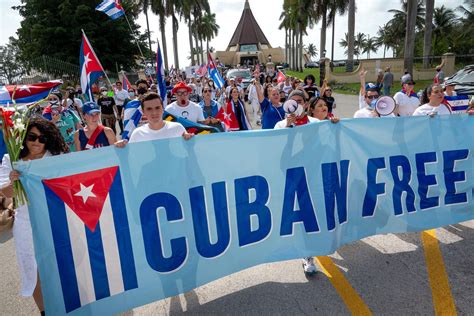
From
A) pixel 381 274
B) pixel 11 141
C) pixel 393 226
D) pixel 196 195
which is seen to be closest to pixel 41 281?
pixel 11 141

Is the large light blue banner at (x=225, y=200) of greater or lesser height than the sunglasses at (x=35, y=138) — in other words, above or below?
below

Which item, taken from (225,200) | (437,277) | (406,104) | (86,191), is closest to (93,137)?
(86,191)

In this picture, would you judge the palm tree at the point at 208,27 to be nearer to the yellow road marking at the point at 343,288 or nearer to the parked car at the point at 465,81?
the parked car at the point at 465,81

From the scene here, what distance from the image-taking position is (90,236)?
2715 millimetres

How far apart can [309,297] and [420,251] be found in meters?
1.52

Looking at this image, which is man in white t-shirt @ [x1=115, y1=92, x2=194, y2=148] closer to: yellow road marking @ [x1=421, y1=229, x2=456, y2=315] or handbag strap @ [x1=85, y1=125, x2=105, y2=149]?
handbag strap @ [x1=85, y1=125, x2=105, y2=149]

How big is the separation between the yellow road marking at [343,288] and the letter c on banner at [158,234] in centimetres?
144

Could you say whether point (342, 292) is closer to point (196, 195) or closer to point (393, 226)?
point (393, 226)

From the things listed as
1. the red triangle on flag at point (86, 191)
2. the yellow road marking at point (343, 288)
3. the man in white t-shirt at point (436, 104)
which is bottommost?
the yellow road marking at point (343, 288)

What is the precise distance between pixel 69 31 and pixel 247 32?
228 feet

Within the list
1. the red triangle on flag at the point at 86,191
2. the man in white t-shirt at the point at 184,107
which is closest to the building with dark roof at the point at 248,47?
the man in white t-shirt at the point at 184,107

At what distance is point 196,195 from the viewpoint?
3021 millimetres

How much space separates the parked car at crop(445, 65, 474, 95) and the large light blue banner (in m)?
7.59

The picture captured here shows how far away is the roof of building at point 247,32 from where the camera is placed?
9554cm
